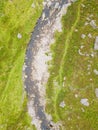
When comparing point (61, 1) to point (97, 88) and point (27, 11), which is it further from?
point (97, 88)

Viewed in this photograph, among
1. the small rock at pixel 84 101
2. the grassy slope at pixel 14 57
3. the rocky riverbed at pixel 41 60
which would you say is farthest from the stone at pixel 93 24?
the small rock at pixel 84 101

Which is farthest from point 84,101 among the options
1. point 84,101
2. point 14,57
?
point 14,57

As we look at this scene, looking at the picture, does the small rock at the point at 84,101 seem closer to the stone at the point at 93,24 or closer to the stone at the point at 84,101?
the stone at the point at 84,101

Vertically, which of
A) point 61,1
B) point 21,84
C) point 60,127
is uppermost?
point 61,1

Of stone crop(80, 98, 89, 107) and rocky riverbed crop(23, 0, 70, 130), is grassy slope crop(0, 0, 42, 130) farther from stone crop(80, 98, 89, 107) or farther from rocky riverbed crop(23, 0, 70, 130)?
stone crop(80, 98, 89, 107)

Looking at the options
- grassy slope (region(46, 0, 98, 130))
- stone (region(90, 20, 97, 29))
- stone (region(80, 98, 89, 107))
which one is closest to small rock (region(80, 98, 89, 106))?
stone (region(80, 98, 89, 107))

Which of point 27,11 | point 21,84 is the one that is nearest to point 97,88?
point 21,84
